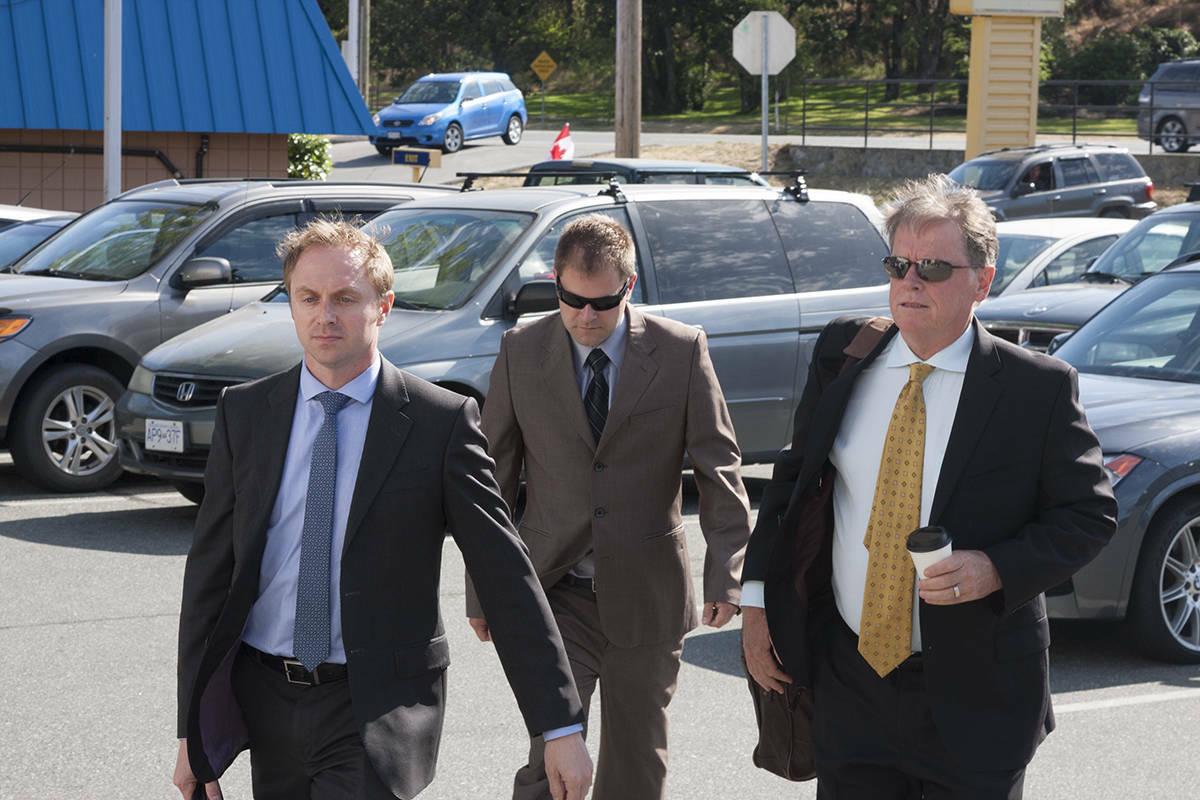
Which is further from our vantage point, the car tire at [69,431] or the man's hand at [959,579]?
the car tire at [69,431]

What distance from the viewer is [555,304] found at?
26.5 ft

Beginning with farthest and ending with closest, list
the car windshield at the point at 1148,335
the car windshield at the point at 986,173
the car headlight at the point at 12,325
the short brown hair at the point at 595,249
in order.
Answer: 1. the car windshield at the point at 986,173
2. the car headlight at the point at 12,325
3. the car windshield at the point at 1148,335
4. the short brown hair at the point at 595,249

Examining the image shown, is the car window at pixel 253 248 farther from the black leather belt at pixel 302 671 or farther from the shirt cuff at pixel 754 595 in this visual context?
the black leather belt at pixel 302 671

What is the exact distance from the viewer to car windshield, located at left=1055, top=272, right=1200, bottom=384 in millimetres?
7762

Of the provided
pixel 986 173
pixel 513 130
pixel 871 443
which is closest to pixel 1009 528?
pixel 871 443

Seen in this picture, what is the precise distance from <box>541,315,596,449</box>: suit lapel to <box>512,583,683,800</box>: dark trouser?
0.47m

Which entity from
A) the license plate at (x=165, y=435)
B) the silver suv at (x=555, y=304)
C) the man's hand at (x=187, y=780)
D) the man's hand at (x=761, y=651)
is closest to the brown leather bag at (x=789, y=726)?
the man's hand at (x=761, y=651)

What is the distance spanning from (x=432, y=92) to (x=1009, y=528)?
37446mm

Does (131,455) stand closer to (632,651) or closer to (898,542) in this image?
(632,651)

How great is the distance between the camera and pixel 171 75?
19.1 meters

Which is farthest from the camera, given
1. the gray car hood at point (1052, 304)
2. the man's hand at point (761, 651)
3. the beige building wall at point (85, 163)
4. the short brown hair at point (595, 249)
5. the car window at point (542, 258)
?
the beige building wall at point (85, 163)

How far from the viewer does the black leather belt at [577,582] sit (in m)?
4.44

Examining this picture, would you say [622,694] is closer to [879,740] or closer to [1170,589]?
[879,740]

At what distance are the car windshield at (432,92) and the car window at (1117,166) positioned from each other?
1901 cm
